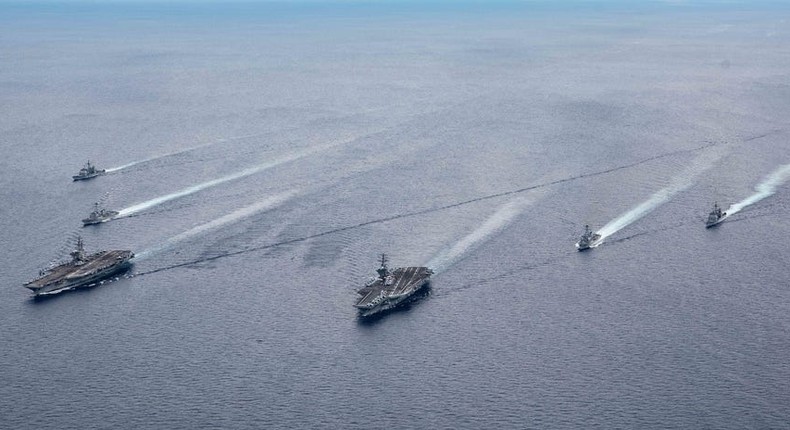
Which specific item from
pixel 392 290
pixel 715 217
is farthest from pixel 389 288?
pixel 715 217

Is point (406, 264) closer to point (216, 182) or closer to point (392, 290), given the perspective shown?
point (392, 290)

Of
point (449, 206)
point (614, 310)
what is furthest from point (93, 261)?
point (614, 310)

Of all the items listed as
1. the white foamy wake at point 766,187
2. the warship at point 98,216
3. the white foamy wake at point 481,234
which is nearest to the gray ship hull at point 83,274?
the warship at point 98,216

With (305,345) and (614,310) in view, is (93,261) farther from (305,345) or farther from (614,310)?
(614,310)

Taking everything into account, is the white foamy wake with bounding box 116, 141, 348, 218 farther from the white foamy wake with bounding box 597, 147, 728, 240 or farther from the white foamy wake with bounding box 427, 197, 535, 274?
the white foamy wake with bounding box 597, 147, 728, 240

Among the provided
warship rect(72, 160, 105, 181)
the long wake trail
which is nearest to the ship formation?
the long wake trail

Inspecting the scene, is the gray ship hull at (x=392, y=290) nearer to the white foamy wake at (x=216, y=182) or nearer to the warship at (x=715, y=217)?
the warship at (x=715, y=217)
